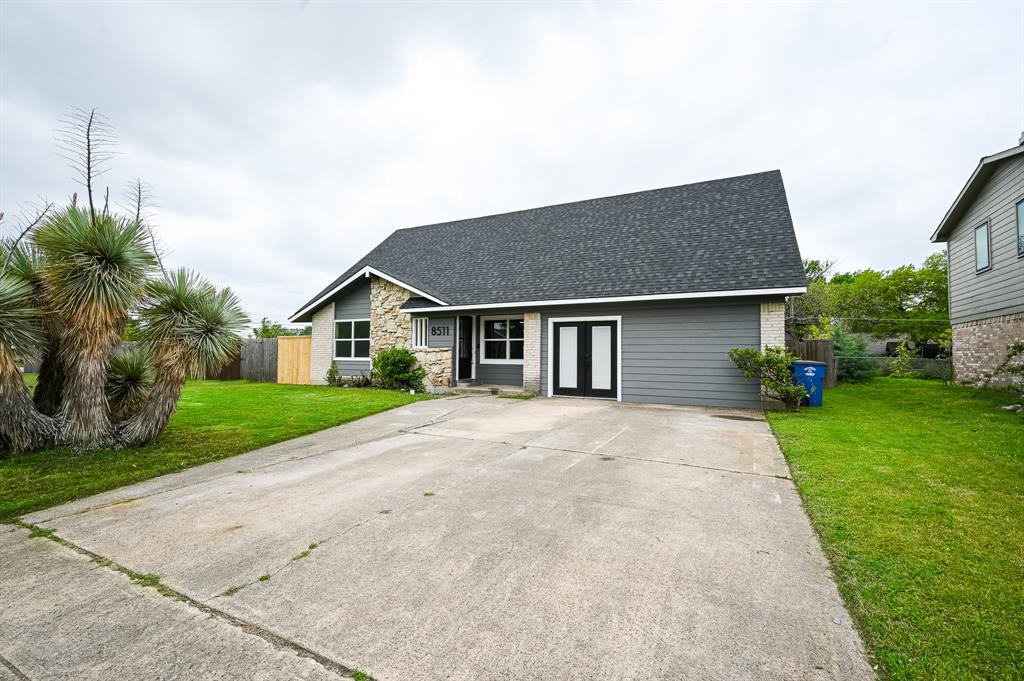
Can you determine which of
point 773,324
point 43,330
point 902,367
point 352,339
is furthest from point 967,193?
point 43,330

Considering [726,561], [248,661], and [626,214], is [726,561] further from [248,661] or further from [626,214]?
[626,214]

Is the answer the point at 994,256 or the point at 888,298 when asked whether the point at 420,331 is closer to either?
the point at 994,256

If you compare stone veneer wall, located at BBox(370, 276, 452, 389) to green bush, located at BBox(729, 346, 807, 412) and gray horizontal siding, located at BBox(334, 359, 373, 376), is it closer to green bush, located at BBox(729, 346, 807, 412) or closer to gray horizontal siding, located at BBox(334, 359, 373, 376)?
gray horizontal siding, located at BBox(334, 359, 373, 376)

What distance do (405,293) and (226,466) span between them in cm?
986

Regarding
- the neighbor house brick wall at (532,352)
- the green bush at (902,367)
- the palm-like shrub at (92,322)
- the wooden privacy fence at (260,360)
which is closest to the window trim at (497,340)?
the neighbor house brick wall at (532,352)

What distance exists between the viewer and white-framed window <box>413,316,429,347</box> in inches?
571

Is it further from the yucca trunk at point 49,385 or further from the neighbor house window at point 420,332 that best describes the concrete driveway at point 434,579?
the neighbor house window at point 420,332

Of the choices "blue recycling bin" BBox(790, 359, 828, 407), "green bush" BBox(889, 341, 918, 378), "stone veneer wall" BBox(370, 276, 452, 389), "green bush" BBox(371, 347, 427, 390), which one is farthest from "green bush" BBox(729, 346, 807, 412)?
"green bush" BBox(889, 341, 918, 378)

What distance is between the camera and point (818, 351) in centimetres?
1420

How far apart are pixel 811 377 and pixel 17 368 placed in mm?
13718

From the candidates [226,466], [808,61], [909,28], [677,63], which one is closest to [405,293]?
[226,466]

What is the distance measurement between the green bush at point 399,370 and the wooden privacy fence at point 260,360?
7.31m

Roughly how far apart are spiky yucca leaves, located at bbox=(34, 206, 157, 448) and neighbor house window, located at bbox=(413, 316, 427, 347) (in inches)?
346

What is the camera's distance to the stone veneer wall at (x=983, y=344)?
10727 mm
